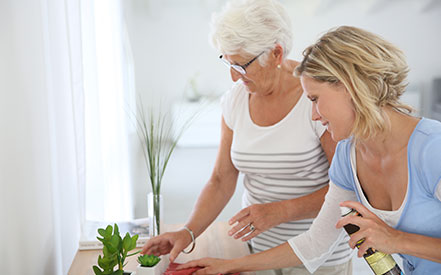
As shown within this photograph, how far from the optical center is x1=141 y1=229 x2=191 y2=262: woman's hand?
1.53 m

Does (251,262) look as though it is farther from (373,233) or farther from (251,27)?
(251,27)

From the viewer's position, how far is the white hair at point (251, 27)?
5.03ft

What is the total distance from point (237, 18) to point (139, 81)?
14.1 feet

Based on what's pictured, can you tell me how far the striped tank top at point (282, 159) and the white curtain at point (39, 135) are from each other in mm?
595

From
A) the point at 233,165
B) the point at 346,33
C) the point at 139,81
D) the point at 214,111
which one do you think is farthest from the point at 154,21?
the point at 346,33

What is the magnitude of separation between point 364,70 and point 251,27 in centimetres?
54

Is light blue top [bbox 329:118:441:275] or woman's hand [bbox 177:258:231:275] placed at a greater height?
light blue top [bbox 329:118:441:275]

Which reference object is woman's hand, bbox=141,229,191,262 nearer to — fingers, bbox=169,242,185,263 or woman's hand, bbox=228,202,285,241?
fingers, bbox=169,242,185,263

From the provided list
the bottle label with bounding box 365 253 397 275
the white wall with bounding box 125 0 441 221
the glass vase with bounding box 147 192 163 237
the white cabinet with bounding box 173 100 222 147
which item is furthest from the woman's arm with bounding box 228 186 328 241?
the white cabinet with bounding box 173 100 222 147

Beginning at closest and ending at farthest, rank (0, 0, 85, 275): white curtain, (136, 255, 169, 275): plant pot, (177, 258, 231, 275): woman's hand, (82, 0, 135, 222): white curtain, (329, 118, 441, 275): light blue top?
1. (329, 118, 441, 275): light blue top
2. (0, 0, 85, 275): white curtain
3. (136, 255, 169, 275): plant pot
4. (177, 258, 231, 275): woman's hand
5. (82, 0, 135, 222): white curtain

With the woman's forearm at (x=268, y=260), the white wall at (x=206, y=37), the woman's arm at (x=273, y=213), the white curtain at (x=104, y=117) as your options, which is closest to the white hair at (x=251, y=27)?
the woman's arm at (x=273, y=213)

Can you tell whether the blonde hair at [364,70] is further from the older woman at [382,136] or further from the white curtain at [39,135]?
the white curtain at [39,135]

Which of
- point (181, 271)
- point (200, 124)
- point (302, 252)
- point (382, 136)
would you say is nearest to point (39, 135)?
point (181, 271)

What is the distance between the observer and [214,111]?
584 centimetres
